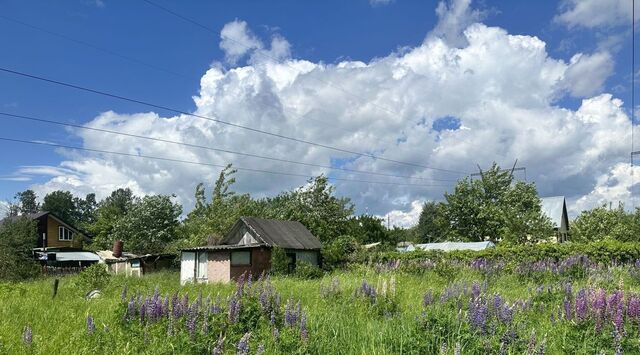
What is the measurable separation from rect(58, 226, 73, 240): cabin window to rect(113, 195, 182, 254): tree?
12.5 m

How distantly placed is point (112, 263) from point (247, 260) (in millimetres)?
23582

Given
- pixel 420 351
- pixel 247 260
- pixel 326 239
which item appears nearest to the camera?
pixel 420 351

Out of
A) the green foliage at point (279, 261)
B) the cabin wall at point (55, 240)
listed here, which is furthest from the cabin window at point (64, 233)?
the green foliage at point (279, 261)

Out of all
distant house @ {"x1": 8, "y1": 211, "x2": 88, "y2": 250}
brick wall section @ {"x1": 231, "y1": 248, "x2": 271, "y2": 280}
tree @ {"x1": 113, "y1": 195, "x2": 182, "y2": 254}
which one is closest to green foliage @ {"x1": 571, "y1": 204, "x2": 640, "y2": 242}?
brick wall section @ {"x1": 231, "y1": 248, "x2": 271, "y2": 280}

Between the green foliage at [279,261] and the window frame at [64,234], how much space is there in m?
48.2

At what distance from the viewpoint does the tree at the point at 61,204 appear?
119m

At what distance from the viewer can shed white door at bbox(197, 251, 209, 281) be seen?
3409 centimetres

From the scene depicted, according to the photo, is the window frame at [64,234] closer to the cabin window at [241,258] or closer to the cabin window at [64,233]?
the cabin window at [64,233]

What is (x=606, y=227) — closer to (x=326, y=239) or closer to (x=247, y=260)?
(x=326, y=239)

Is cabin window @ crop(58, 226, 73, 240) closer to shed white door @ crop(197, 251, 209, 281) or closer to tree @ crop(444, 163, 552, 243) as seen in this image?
shed white door @ crop(197, 251, 209, 281)

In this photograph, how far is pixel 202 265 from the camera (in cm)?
3456

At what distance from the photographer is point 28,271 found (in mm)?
34125

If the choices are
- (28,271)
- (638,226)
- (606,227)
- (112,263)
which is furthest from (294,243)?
(638,226)

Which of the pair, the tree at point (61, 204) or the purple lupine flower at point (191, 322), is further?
the tree at point (61, 204)
